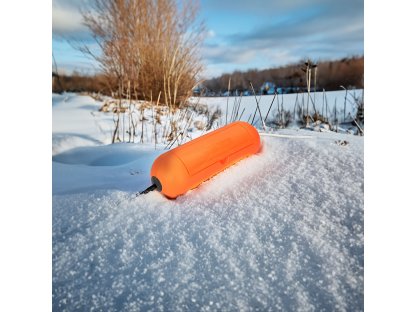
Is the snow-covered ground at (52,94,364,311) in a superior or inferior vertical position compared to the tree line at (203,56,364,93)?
inferior

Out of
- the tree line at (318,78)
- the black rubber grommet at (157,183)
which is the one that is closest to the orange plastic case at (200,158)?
the black rubber grommet at (157,183)

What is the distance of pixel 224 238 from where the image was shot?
0.60 metres

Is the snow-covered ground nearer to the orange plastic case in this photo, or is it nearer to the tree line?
the orange plastic case

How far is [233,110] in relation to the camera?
1588mm

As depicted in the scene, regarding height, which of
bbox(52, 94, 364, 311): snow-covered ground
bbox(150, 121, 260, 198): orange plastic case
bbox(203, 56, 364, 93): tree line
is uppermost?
bbox(203, 56, 364, 93): tree line

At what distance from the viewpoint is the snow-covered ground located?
49cm

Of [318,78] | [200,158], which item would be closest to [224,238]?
[200,158]

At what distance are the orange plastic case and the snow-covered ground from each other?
0.11 ft

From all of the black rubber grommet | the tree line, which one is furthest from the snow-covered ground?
the tree line

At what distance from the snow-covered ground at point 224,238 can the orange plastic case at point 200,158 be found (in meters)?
0.03

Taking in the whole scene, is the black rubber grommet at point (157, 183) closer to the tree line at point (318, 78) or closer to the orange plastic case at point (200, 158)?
the orange plastic case at point (200, 158)
